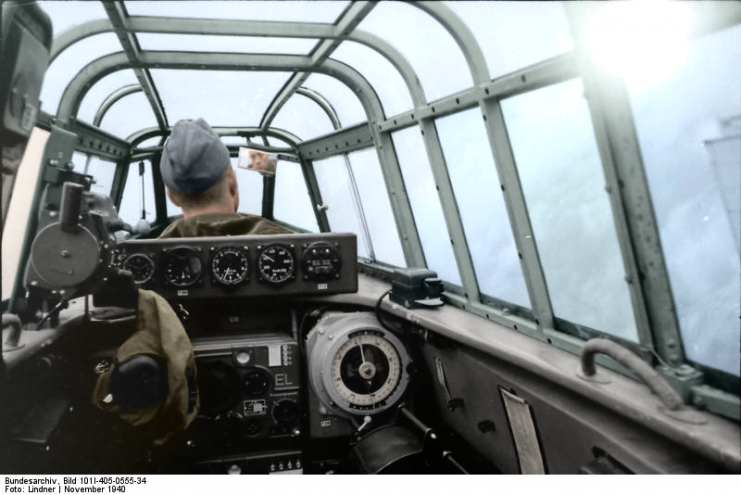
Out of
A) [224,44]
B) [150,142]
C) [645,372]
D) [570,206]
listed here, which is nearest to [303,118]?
[150,142]

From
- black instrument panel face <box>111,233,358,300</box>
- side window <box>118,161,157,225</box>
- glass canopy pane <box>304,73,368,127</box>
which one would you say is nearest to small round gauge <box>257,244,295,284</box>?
black instrument panel face <box>111,233,358,300</box>

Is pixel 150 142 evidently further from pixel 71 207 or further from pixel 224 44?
pixel 71 207

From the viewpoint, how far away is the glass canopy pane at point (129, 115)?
12.0ft

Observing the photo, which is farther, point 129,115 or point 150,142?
point 150,142

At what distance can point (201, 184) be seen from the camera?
8.22 ft

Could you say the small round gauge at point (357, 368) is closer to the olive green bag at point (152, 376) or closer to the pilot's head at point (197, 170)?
the olive green bag at point (152, 376)

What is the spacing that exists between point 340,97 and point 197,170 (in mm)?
1900

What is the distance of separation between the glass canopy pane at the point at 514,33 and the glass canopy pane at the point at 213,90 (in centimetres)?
192

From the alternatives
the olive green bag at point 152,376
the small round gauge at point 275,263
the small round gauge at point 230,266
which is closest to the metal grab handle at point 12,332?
the olive green bag at point 152,376

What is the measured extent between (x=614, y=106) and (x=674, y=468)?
1044 millimetres

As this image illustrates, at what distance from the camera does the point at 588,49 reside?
1539mm

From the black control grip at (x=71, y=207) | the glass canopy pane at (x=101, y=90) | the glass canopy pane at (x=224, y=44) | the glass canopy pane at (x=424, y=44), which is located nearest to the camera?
the black control grip at (x=71, y=207)

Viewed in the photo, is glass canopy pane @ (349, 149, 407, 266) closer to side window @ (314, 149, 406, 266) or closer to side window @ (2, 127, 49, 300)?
side window @ (314, 149, 406, 266)

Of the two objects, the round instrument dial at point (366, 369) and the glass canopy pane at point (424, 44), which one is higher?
the glass canopy pane at point (424, 44)
